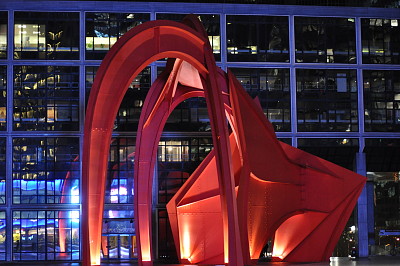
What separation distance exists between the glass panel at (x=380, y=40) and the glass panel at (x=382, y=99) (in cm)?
84

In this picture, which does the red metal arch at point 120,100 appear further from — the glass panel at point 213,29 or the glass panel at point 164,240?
the glass panel at point 213,29

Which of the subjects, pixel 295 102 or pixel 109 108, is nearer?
pixel 109 108

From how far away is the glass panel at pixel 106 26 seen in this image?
51000mm

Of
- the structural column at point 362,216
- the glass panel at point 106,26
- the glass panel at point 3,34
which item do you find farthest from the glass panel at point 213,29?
the structural column at point 362,216

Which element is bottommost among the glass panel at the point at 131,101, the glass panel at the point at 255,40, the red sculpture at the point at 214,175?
the red sculpture at the point at 214,175

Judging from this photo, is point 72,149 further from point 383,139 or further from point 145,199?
point 383,139

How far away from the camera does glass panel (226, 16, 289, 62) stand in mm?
51656

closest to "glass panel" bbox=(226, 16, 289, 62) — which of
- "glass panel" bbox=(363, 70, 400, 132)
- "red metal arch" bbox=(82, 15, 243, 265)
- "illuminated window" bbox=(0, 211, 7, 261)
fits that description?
"glass panel" bbox=(363, 70, 400, 132)

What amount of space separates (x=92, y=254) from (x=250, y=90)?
79.9 ft

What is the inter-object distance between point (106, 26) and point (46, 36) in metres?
3.73

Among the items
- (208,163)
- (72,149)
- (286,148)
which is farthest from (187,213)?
(72,149)

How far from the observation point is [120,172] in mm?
50625

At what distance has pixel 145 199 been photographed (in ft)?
115

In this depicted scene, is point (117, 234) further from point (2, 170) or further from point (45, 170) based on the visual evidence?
point (2, 170)
